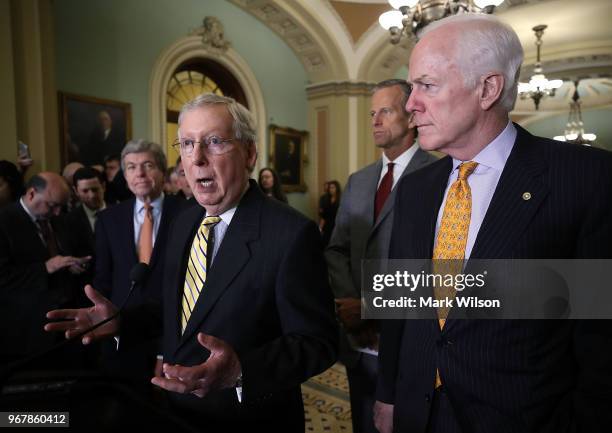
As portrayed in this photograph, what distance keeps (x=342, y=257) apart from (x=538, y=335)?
1180mm

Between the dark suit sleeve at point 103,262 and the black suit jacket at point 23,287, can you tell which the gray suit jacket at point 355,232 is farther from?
the black suit jacket at point 23,287

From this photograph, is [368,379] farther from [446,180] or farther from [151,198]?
[151,198]

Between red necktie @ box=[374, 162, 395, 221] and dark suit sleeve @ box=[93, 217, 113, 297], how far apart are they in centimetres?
149

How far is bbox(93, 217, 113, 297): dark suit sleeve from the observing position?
8.33 feet

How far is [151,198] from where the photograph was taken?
265 centimetres

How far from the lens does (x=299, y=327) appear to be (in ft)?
4.28

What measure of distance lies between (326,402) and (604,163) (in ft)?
9.11

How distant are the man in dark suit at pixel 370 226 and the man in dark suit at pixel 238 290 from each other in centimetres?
62

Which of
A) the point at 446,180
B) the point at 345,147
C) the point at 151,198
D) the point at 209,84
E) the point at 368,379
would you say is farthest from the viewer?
the point at 345,147

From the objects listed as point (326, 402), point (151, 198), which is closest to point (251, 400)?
point (151, 198)

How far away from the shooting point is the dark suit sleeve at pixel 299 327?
1162mm

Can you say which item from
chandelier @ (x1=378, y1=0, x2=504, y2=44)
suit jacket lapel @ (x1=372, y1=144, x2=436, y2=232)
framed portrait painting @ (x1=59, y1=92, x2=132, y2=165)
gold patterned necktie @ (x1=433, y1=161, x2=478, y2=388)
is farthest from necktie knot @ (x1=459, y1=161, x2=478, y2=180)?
framed portrait painting @ (x1=59, y1=92, x2=132, y2=165)

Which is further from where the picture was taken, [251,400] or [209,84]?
[209,84]

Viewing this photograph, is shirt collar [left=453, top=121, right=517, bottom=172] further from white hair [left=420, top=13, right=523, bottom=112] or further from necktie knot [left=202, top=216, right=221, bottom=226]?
necktie knot [left=202, top=216, right=221, bottom=226]
